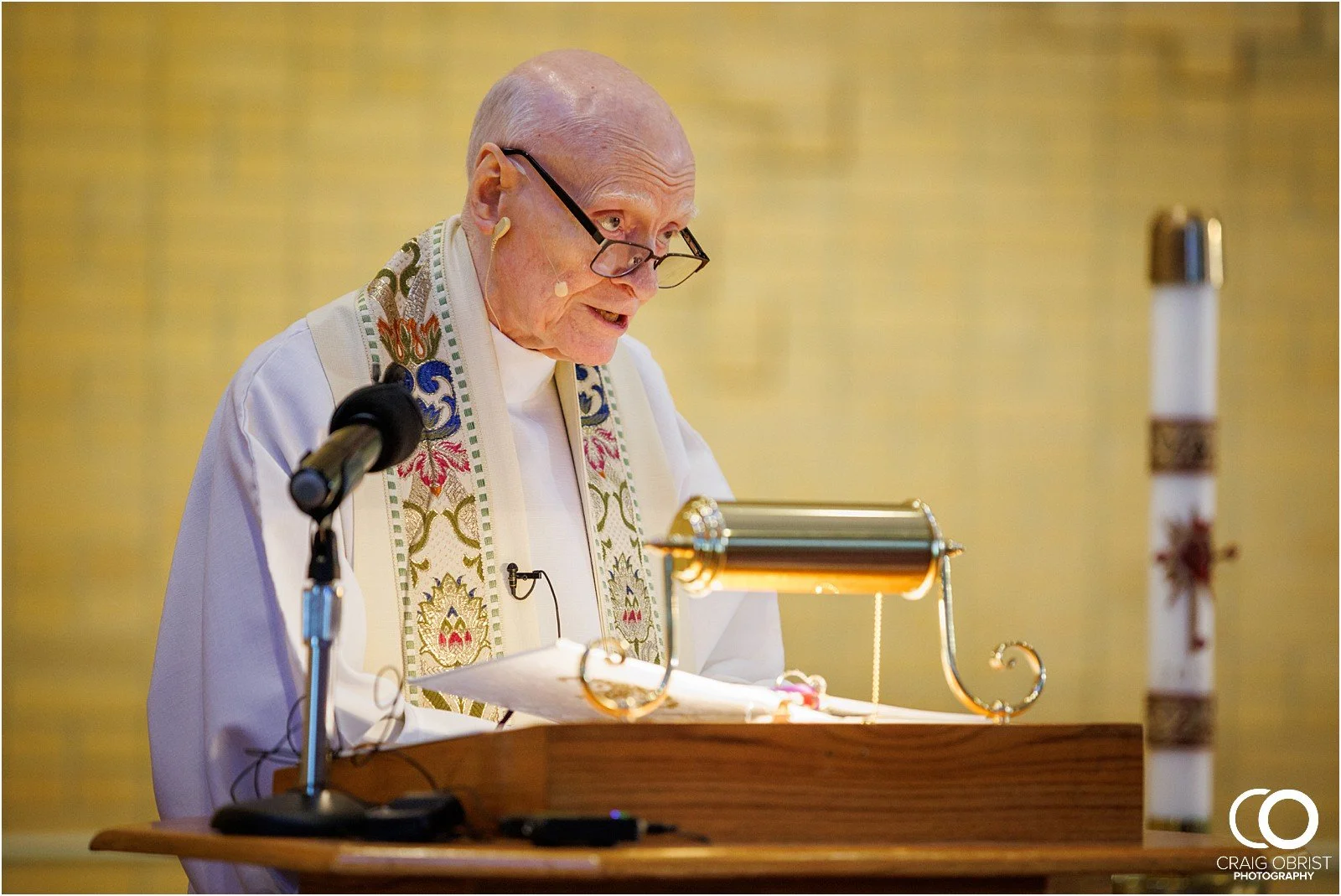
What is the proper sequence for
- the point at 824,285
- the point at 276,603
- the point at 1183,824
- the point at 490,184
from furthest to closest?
the point at 824,285 < the point at 1183,824 < the point at 490,184 < the point at 276,603

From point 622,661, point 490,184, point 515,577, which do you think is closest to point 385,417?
point 622,661

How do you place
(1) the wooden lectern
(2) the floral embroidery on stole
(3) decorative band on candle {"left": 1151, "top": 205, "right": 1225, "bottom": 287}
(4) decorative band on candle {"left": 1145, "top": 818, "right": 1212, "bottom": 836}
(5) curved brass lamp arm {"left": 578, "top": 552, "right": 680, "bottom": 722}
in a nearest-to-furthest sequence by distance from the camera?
(1) the wooden lectern → (5) curved brass lamp arm {"left": 578, "top": 552, "right": 680, "bottom": 722} → (2) the floral embroidery on stole → (4) decorative band on candle {"left": 1145, "top": 818, "right": 1212, "bottom": 836} → (3) decorative band on candle {"left": 1151, "top": 205, "right": 1225, "bottom": 287}

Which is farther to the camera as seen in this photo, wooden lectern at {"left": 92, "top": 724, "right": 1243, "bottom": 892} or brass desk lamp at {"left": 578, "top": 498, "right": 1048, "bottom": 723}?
brass desk lamp at {"left": 578, "top": 498, "right": 1048, "bottom": 723}

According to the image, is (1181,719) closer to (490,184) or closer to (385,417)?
(490,184)

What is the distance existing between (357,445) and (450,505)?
1.09 m

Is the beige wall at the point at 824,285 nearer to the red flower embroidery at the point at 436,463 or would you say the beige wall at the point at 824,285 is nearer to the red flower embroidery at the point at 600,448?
the red flower embroidery at the point at 600,448

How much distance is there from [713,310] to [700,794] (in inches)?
161

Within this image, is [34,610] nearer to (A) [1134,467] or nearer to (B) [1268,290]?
(A) [1134,467]

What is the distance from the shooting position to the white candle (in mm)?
3561

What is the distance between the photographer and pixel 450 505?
288 centimetres

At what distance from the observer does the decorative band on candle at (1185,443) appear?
3.60 m

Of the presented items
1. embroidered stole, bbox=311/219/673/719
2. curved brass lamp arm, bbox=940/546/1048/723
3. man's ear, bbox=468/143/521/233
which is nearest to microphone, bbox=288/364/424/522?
curved brass lamp arm, bbox=940/546/1048/723

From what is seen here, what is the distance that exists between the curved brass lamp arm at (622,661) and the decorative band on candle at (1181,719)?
201 cm

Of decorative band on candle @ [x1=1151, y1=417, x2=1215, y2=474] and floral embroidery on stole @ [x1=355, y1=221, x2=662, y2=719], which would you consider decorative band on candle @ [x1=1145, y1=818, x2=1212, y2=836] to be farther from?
floral embroidery on stole @ [x1=355, y1=221, x2=662, y2=719]
